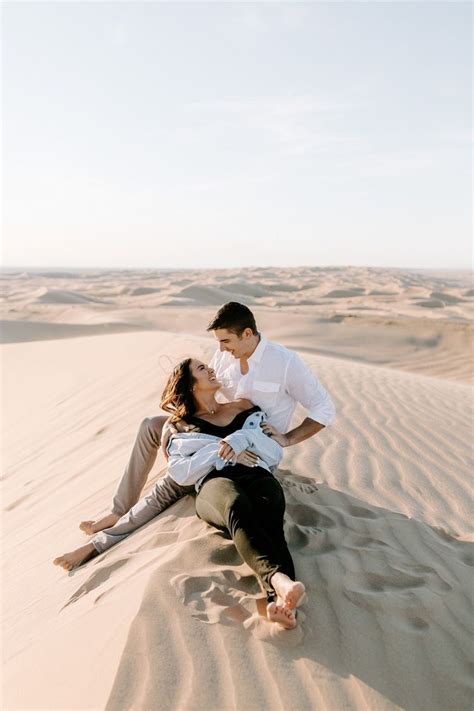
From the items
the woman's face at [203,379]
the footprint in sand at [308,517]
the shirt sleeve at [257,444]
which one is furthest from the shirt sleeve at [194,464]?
the footprint in sand at [308,517]

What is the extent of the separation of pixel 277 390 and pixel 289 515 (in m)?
0.76

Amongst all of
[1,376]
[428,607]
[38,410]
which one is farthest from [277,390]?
[1,376]

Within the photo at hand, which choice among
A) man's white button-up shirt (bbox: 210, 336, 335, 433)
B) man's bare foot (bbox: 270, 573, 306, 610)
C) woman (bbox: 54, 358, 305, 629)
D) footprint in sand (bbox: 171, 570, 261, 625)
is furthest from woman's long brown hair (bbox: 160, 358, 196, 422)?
man's bare foot (bbox: 270, 573, 306, 610)

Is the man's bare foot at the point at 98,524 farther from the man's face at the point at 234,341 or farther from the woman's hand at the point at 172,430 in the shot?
the man's face at the point at 234,341

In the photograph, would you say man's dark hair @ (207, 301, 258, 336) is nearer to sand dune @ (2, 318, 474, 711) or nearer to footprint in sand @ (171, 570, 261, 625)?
sand dune @ (2, 318, 474, 711)

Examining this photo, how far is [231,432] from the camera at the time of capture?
143 inches

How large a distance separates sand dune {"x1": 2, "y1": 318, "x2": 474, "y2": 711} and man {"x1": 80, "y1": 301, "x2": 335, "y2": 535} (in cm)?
40

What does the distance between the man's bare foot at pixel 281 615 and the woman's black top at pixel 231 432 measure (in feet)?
2.90

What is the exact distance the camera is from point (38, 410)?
29.5ft

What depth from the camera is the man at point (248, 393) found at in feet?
12.4

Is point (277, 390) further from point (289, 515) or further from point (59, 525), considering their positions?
point (59, 525)

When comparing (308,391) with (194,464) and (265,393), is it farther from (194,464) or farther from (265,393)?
(194,464)

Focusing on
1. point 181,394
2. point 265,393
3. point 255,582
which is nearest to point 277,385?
point 265,393

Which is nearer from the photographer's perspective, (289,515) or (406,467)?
(289,515)
